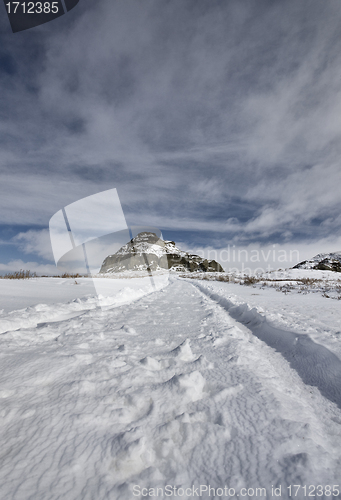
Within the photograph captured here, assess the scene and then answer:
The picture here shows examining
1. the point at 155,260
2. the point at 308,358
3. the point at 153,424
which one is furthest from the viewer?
the point at 155,260

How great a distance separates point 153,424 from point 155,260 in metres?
133

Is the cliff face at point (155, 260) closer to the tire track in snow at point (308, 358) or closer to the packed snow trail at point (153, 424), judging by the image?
the tire track in snow at point (308, 358)

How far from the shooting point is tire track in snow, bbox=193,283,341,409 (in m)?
2.11

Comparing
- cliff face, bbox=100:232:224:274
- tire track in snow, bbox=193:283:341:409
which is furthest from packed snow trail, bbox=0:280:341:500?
cliff face, bbox=100:232:224:274

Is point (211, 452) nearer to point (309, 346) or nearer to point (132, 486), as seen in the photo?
point (132, 486)

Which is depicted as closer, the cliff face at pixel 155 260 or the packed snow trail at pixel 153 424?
the packed snow trail at pixel 153 424

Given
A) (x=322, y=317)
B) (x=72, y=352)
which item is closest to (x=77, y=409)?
(x=72, y=352)

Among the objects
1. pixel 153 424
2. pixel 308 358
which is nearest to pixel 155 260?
pixel 308 358

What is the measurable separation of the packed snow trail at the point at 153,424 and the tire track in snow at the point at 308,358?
0.16 meters

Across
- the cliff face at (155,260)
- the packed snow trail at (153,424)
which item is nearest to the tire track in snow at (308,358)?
the packed snow trail at (153,424)

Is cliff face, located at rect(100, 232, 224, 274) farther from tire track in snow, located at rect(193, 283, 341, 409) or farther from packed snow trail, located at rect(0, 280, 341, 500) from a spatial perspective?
packed snow trail, located at rect(0, 280, 341, 500)

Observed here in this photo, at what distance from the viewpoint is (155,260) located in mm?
133625

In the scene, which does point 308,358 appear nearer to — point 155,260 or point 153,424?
point 153,424

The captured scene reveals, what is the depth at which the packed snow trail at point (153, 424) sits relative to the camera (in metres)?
1.10
